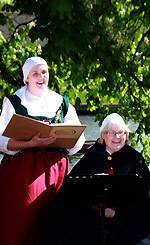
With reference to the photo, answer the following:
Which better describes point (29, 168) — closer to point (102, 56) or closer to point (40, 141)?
point (40, 141)

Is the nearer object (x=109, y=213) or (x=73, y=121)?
(x=109, y=213)

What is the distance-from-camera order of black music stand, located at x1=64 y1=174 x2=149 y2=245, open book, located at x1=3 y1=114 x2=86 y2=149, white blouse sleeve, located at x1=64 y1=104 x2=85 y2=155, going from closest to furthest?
black music stand, located at x1=64 y1=174 x2=149 y2=245 → open book, located at x1=3 y1=114 x2=86 y2=149 → white blouse sleeve, located at x1=64 y1=104 x2=85 y2=155

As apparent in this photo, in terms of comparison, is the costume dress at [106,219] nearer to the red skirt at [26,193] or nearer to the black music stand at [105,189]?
the red skirt at [26,193]

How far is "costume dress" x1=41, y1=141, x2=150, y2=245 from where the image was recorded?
12.3 feet

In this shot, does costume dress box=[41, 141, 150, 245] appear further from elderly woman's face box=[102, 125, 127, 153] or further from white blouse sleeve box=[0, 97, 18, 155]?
white blouse sleeve box=[0, 97, 18, 155]

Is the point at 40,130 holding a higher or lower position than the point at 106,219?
higher

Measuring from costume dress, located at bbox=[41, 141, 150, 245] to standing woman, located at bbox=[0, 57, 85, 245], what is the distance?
5.0 inches

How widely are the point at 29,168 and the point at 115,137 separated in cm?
70

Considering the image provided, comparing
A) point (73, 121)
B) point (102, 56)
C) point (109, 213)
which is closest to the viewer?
point (109, 213)

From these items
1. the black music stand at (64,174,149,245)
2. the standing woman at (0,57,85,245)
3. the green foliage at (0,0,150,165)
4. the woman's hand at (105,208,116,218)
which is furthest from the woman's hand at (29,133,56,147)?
the green foliage at (0,0,150,165)

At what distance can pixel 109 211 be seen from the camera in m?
3.73

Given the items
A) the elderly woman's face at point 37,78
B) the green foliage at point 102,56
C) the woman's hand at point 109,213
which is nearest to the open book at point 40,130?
the elderly woman's face at point 37,78

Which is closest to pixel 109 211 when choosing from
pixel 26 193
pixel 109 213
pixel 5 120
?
pixel 109 213

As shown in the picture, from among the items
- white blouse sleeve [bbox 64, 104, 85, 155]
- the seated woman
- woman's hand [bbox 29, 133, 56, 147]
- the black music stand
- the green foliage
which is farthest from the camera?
the green foliage
